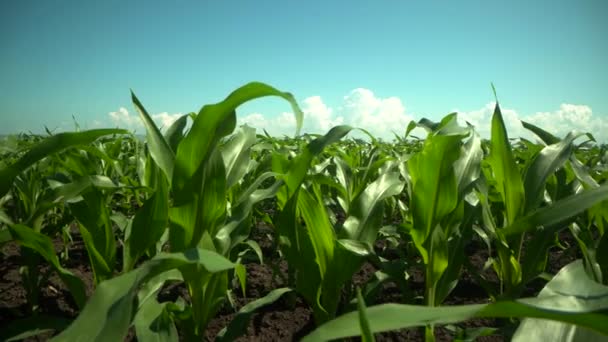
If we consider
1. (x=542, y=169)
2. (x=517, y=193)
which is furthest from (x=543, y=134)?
(x=517, y=193)

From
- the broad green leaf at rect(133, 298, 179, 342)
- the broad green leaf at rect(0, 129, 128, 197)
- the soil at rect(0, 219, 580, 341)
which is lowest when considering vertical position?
the soil at rect(0, 219, 580, 341)

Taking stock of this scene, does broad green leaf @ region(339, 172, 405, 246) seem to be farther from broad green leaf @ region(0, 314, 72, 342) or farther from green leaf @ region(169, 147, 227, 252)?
broad green leaf @ region(0, 314, 72, 342)

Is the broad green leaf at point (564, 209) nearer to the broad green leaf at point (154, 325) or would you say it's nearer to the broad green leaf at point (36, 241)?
the broad green leaf at point (154, 325)

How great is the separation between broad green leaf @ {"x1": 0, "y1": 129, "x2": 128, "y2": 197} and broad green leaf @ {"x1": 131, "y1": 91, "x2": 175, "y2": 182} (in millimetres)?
183

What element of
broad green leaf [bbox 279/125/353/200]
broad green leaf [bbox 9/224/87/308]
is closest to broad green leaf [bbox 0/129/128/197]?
broad green leaf [bbox 9/224/87/308]

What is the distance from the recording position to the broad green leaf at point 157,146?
3.19 feet

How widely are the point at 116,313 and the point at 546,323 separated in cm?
75

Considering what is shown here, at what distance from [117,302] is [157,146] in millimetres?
600

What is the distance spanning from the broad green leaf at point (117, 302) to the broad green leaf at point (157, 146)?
473 mm

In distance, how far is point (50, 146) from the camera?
0.79m

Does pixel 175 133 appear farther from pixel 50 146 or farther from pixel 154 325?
pixel 154 325

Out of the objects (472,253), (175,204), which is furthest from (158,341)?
(472,253)

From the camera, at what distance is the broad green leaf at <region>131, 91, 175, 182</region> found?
3.19 feet

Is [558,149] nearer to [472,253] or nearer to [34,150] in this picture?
[472,253]
